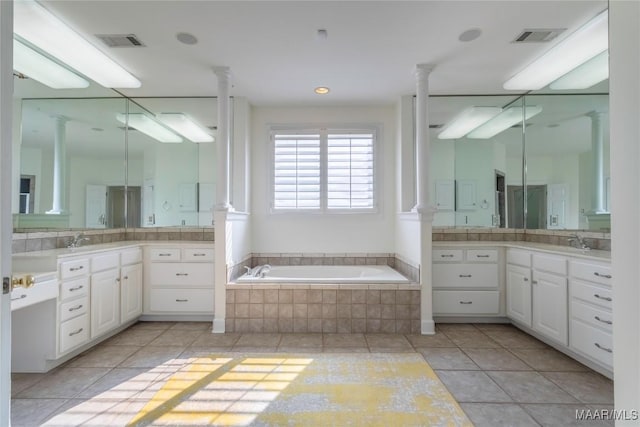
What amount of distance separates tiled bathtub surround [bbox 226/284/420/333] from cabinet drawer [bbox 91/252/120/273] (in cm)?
105

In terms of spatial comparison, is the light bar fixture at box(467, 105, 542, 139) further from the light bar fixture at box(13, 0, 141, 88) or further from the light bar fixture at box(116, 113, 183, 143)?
the light bar fixture at box(13, 0, 141, 88)

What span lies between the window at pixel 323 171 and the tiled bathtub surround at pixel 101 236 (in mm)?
1038

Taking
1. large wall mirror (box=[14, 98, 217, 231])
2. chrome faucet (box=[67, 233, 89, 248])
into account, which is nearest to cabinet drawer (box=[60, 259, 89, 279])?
chrome faucet (box=[67, 233, 89, 248])

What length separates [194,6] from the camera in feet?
7.27

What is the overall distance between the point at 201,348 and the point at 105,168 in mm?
2338

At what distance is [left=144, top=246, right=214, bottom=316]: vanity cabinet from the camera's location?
3.38 meters

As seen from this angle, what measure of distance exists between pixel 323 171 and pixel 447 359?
2.50m

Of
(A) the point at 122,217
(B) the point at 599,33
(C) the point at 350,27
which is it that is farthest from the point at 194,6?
(B) the point at 599,33

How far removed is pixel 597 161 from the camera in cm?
285

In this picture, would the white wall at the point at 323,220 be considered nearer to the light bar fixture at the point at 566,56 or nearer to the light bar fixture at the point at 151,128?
the light bar fixture at the point at 151,128

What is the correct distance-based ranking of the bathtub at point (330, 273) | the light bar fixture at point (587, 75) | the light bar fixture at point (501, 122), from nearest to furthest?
the light bar fixture at point (587, 75) → the bathtub at point (330, 273) → the light bar fixture at point (501, 122)

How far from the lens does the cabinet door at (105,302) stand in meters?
2.67

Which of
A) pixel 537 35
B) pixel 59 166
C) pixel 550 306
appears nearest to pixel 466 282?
pixel 550 306

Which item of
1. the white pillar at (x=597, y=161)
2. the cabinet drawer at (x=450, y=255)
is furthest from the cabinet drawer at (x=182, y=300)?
the white pillar at (x=597, y=161)
